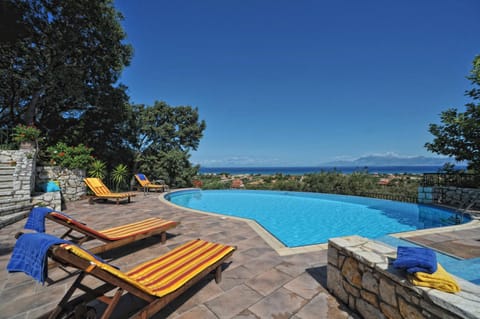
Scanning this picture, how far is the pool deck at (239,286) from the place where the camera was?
212 centimetres

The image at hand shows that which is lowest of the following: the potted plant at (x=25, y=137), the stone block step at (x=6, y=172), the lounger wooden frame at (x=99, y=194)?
the lounger wooden frame at (x=99, y=194)

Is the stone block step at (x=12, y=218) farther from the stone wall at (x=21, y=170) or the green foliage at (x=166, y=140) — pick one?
the green foliage at (x=166, y=140)

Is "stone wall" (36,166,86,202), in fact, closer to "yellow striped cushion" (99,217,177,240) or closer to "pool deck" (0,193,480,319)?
"pool deck" (0,193,480,319)

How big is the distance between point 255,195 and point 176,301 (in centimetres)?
1189

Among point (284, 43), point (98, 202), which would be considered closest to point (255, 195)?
point (98, 202)

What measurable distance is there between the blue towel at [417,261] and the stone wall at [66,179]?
35.8 feet

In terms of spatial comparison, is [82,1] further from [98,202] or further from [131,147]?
[98,202]

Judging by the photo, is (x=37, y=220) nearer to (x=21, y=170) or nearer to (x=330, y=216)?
(x=21, y=170)

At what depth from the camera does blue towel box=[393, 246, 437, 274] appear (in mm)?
1556

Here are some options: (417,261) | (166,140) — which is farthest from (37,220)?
(166,140)

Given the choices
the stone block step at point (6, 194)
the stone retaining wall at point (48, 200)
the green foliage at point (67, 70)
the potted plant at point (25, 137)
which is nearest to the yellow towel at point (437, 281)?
the stone retaining wall at point (48, 200)

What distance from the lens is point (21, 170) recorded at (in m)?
6.38

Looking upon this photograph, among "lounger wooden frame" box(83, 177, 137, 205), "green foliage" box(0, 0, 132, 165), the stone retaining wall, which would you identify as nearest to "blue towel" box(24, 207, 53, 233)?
the stone retaining wall

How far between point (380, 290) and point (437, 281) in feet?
1.74
